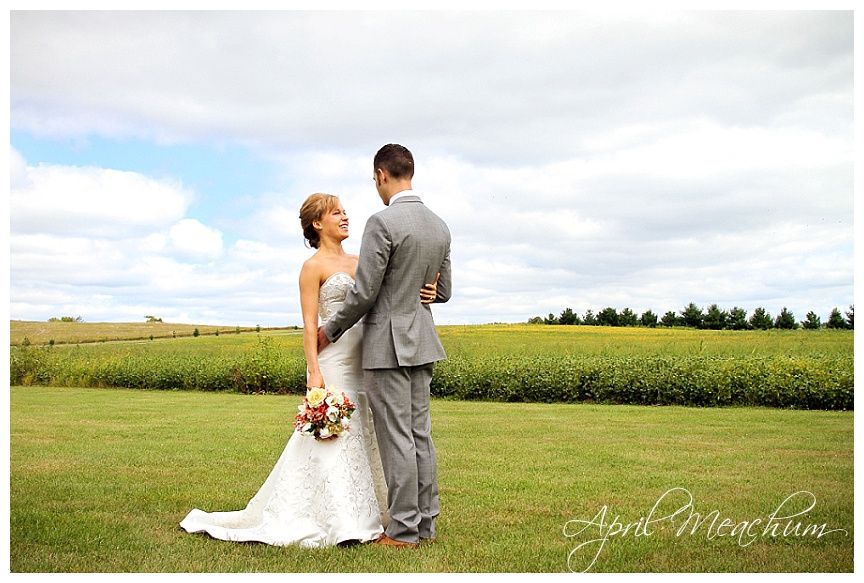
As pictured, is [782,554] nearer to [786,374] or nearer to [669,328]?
[786,374]

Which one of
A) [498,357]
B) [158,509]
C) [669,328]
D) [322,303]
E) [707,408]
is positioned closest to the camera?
[322,303]

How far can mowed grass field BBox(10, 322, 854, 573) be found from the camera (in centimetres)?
480

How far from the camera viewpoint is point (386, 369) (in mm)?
4809

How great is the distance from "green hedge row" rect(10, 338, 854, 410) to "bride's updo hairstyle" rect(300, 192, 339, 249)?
12164 millimetres

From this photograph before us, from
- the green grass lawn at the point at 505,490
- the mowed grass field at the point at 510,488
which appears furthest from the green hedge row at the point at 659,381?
the green grass lawn at the point at 505,490

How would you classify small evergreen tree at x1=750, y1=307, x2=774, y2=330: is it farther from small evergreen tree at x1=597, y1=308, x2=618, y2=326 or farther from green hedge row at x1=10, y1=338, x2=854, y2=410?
green hedge row at x1=10, y1=338, x2=854, y2=410

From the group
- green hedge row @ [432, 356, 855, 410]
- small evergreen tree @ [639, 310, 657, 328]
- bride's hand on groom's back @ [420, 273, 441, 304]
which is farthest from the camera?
small evergreen tree @ [639, 310, 657, 328]

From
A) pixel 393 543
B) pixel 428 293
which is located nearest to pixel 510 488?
pixel 393 543

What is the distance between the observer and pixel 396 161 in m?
4.86

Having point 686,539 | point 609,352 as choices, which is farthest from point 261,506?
point 609,352

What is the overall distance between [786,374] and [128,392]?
1470cm
